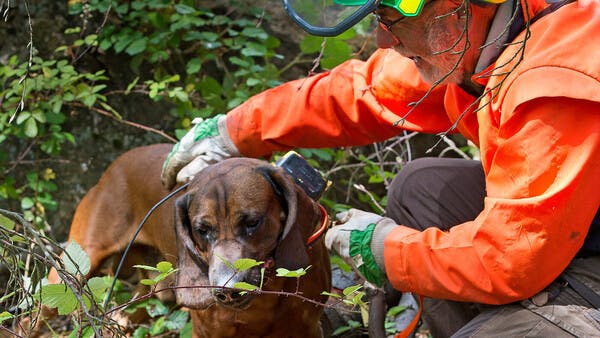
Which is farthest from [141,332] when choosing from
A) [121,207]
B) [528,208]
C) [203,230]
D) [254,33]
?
[528,208]

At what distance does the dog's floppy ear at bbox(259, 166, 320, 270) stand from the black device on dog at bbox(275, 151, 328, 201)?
4.9 inches

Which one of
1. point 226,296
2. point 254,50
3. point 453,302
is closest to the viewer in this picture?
point 226,296

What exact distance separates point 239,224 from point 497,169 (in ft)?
2.99

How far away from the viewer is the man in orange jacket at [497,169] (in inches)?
95.7

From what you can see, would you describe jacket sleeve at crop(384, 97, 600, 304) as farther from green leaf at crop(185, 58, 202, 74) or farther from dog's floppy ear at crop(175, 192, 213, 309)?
green leaf at crop(185, 58, 202, 74)

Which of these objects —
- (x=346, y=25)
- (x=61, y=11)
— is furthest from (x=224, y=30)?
(x=346, y=25)

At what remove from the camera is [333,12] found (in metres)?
3.11

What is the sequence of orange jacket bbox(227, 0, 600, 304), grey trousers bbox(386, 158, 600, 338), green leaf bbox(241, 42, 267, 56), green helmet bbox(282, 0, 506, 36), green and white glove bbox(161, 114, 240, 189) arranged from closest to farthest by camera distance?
orange jacket bbox(227, 0, 600, 304)
green helmet bbox(282, 0, 506, 36)
grey trousers bbox(386, 158, 600, 338)
green and white glove bbox(161, 114, 240, 189)
green leaf bbox(241, 42, 267, 56)

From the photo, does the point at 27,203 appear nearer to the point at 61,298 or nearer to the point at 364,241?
the point at 364,241

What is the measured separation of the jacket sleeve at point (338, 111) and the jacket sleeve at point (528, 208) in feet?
2.09

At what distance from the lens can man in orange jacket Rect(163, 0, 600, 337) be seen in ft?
7.98

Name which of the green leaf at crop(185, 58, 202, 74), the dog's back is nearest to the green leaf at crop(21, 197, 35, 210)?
the dog's back

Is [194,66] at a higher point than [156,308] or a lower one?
higher

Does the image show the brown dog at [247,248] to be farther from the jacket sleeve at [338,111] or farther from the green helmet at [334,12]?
the green helmet at [334,12]
